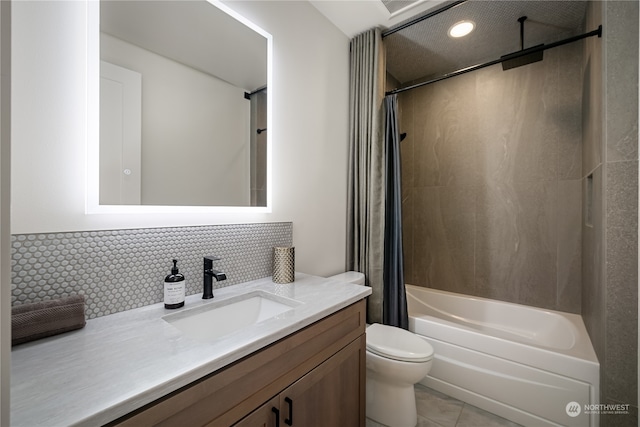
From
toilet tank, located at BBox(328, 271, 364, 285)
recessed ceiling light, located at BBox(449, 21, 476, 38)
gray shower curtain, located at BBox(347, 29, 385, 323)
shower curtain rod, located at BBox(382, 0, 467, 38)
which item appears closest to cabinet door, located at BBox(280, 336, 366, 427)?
toilet tank, located at BBox(328, 271, 364, 285)

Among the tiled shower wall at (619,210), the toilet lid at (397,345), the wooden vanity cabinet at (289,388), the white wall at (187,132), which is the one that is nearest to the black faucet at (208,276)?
the white wall at (187,132)

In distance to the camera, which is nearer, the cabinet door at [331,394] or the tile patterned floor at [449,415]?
the cabinet door at [331,394]

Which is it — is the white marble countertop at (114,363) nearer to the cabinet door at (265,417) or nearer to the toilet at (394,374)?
the cabinet door at (265,417)

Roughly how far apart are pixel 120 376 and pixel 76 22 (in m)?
1.14

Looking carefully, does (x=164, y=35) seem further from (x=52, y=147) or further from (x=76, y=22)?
(x=52, y=147)

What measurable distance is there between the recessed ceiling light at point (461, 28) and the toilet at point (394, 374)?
2.23m

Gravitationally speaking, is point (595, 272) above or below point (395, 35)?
below

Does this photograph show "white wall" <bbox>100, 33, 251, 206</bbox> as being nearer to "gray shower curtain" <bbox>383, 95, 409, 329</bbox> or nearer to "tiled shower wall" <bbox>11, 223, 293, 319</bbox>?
"tiled shower wall" <bbox>11, 223, 293, 319</bbox>

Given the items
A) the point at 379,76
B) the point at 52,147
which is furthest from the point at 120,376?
the point at 379,76

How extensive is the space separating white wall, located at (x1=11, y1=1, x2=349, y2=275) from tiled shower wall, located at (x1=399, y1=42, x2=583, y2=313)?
110cm

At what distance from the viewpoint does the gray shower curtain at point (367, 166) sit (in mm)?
2037

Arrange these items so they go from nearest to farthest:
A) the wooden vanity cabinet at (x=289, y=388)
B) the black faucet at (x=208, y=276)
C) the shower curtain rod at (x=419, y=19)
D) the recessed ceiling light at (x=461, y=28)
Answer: the wooden vanity cabinet at (x=289, y=388)
the black faucet at (x=208, y=276)
the shower curtain rod at (x=419, y=19)
the recessed ceiling light at (x=461, y=28)

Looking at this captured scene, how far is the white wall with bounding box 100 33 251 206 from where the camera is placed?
44.4 inches

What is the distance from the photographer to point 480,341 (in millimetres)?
1757
